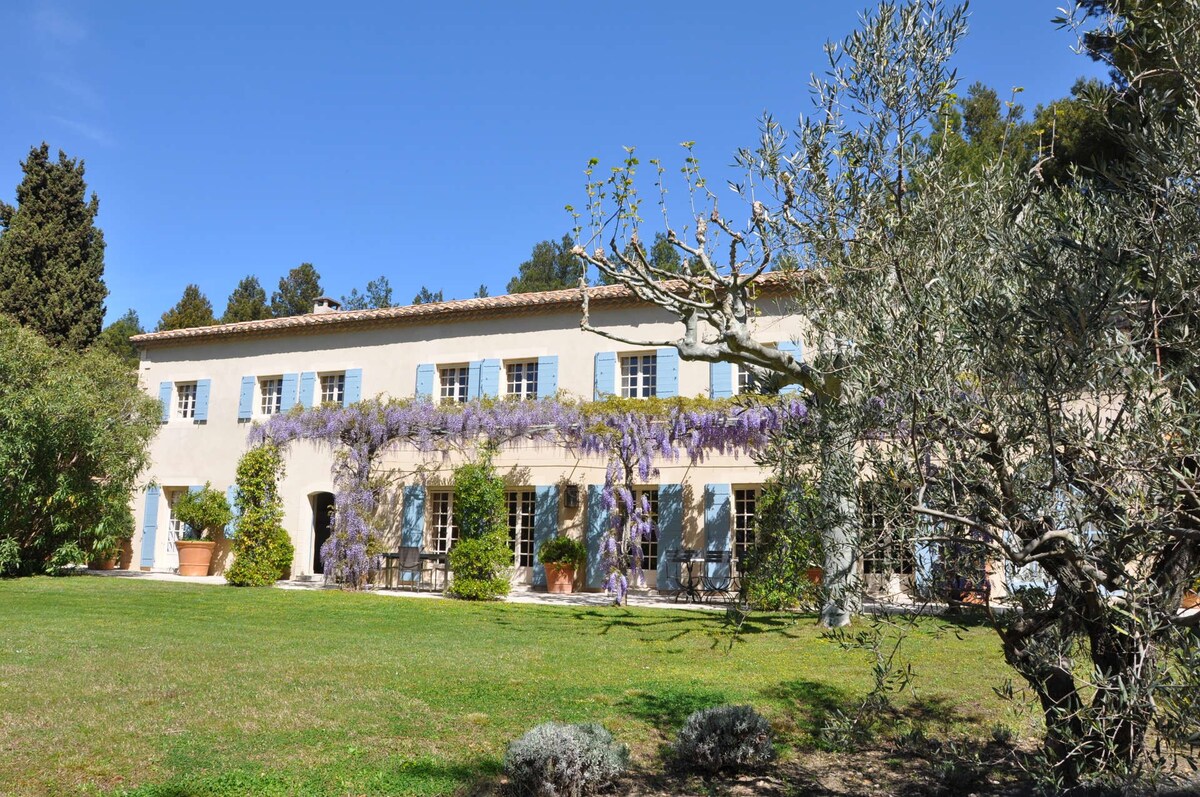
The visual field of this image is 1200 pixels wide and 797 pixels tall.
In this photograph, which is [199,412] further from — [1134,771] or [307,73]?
[1134,771]

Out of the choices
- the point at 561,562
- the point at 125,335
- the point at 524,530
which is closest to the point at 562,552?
the point at 561,562

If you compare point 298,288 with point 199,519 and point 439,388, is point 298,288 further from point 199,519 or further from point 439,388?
point 439,388

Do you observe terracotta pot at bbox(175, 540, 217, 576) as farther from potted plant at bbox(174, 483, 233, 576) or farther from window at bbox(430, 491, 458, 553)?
window at bbox(430, 491, 458, 553)

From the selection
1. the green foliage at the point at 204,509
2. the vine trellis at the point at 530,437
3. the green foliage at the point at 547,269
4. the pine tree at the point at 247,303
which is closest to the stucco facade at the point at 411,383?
the vine trellis at the point at 530,437

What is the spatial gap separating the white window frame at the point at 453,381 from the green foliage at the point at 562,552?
367 cm

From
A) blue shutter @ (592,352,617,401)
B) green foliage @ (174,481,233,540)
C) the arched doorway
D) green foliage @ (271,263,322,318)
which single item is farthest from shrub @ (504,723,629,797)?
green foliage @ (271,263,322,318)

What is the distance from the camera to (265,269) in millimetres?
35750

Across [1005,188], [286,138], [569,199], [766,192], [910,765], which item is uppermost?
[286,138]

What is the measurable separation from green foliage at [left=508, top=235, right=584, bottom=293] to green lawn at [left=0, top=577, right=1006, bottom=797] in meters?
22.9

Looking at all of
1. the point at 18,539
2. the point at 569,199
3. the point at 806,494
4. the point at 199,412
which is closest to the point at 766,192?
the point at 806,494

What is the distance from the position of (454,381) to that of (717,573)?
21.4 ft

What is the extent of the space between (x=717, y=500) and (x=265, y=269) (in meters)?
28.1

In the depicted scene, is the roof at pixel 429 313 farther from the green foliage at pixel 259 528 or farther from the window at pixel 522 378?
the green foliage at pixel 259 528

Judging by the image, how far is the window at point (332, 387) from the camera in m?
17.4
